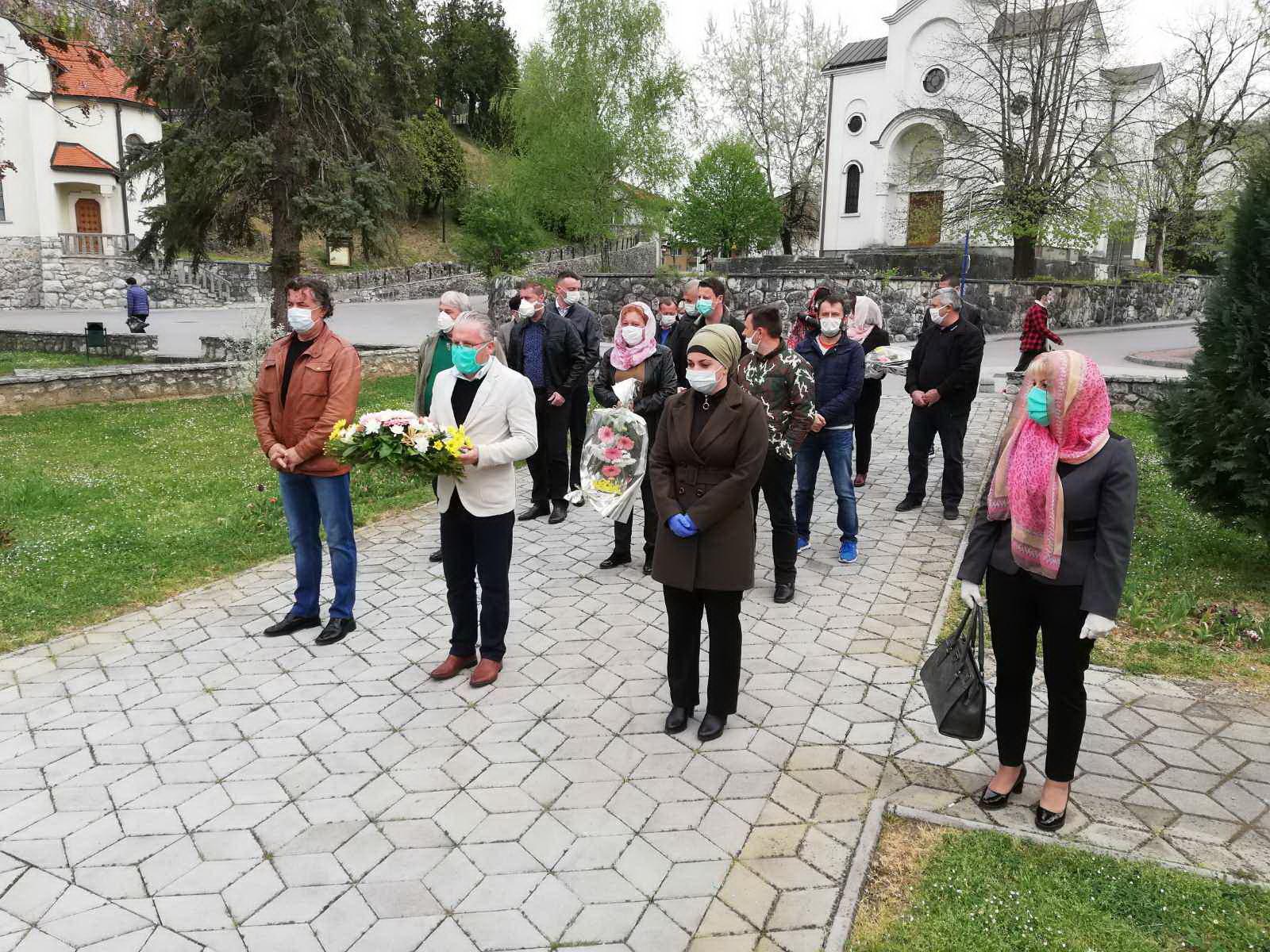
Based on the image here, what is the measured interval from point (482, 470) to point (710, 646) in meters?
1.61

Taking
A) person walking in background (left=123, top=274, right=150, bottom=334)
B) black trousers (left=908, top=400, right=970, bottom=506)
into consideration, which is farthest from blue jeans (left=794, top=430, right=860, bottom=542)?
person walking in background (left=123, top=274, right=150, bottom=334)

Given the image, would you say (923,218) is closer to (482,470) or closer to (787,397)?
(787,397)

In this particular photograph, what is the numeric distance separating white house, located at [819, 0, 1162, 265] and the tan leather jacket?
109 ft

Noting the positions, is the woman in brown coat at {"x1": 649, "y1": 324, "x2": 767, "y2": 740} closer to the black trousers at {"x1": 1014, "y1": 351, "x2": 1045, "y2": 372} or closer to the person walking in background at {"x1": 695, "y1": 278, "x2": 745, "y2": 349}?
the person walking in background at {"x1": 695, "y1": 278, "x2": 745, "y2": 349}

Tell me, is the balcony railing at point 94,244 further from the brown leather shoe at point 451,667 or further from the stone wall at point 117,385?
the brown leather shoe at point 451,667

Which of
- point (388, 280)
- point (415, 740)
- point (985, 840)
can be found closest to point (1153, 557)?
point (985, 840)

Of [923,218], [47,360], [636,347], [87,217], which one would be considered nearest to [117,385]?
[47,360]

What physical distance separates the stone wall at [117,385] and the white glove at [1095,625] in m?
15.1

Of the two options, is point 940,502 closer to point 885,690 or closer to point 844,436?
point 844,436

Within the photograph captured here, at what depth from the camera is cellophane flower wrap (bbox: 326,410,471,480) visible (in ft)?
15.6

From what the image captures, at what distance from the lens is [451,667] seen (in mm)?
5340

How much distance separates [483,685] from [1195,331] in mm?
5954

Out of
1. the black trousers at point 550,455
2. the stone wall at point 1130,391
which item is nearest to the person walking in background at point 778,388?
the black trousers at point 550,455

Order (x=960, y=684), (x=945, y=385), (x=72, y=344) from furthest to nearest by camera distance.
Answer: (x=72, y=344)
(x=945, y=385)
(x=960, y=684)
